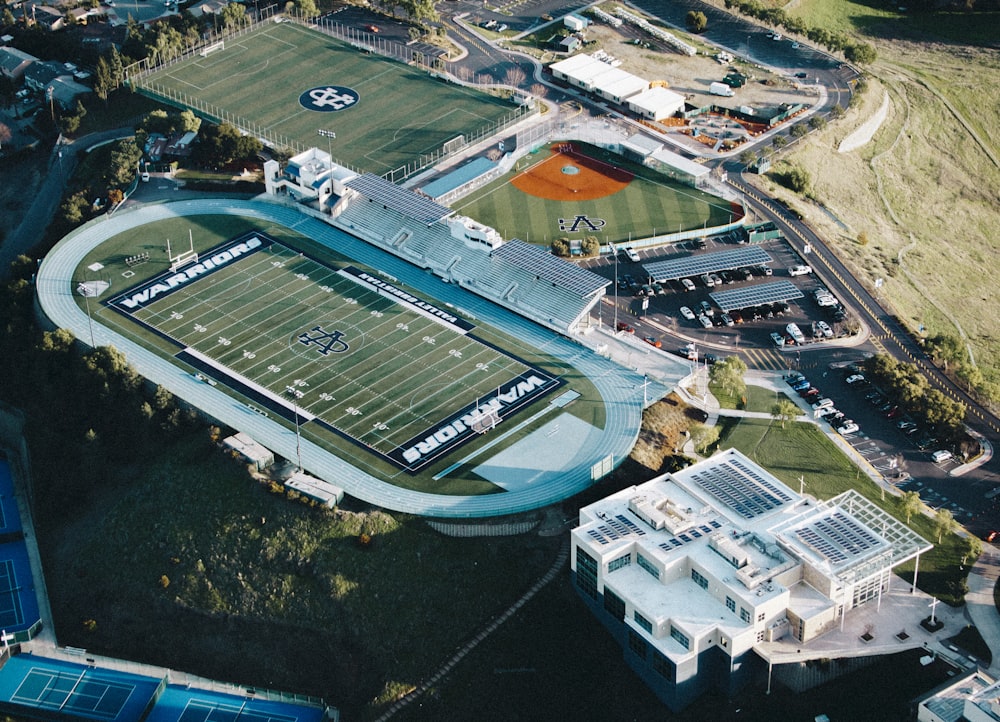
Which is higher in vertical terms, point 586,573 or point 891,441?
point 586,573

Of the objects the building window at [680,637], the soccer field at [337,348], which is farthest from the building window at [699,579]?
the soccer field at [337,348]

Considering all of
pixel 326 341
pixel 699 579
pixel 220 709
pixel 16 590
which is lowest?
pixel 16 590

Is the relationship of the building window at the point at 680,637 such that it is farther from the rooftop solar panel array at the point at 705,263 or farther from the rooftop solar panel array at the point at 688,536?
the rooftop solar panel array at the point at 705,263

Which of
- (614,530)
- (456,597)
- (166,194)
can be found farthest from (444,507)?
(166,194)

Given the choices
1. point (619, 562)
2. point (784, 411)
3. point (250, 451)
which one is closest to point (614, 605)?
point (619, 562)

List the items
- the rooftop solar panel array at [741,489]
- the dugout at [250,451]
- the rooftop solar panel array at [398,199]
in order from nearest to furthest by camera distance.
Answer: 1. the rooftop solar panel array at [741,489]
2. the dugout at [250,451]
3. the rooftop solar panel array at [398,199]

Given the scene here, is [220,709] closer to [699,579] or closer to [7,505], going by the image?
[7,505]

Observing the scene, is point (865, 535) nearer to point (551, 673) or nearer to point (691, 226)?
point (551, 673)
